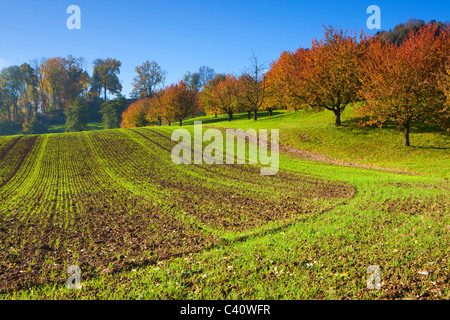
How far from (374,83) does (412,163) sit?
9.58 metres

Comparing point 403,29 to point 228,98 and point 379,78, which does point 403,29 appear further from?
point 379,78

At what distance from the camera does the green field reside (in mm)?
5758

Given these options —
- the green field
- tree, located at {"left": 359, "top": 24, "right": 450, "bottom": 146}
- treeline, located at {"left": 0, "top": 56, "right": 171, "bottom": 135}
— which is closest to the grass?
treeline, located at {"left": 0, "top": 56, "right": 171, "bottom": 135}

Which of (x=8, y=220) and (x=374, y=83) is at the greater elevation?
(x=374, y=83)

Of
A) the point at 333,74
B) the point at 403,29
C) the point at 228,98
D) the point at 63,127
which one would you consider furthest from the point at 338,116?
the point at 63,127

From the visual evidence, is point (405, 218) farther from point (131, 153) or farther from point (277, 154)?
point (131, 153)

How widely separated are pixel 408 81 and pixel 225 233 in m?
26.9

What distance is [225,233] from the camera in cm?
920

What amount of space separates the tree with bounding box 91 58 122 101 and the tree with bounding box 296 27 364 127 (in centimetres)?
10018

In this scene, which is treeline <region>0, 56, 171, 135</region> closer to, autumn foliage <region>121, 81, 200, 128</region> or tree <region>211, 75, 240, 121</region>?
autumn foliage <region>121, 81, 200, 128</region>

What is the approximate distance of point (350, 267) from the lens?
6.25 metres

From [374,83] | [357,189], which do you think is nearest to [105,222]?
[357,189]

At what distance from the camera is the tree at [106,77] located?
112 m

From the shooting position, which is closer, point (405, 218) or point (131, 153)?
point (405, 218)
